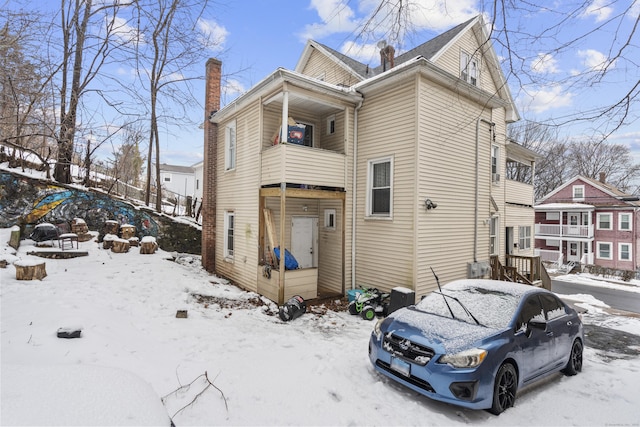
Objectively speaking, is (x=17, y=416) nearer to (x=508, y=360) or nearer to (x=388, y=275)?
(x=508, y=360)

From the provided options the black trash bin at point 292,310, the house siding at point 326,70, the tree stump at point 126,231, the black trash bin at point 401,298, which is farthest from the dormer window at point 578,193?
the tree stump at point 126,231

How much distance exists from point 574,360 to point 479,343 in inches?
110

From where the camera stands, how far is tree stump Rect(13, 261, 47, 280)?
7.36m

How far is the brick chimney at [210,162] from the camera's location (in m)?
12.5

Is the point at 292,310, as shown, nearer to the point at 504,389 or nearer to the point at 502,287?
the point at 502,287

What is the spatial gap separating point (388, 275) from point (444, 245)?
72.7 inches

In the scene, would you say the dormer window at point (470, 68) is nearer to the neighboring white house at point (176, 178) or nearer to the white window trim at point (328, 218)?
the white window trim at point (328, 218)

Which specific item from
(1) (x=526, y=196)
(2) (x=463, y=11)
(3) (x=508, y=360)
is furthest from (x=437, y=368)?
(1) (x=526, y=196)

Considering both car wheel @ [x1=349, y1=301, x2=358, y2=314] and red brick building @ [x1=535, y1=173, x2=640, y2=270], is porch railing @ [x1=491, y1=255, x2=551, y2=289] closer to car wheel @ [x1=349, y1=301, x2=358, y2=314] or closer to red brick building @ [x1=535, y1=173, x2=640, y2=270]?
car wheel @ [x1=349, y1=301, x2=358, y2=314]

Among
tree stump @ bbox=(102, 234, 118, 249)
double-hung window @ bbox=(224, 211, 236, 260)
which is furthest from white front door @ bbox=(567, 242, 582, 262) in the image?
tree stump @ bbox=(102, 234, 118, 249)

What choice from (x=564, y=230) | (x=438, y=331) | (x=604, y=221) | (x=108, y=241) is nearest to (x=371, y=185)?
(x=438, y=331)

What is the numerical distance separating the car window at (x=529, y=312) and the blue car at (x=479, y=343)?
0.05 ft

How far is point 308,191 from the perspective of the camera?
8.68 meters

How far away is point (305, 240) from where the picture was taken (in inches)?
427
